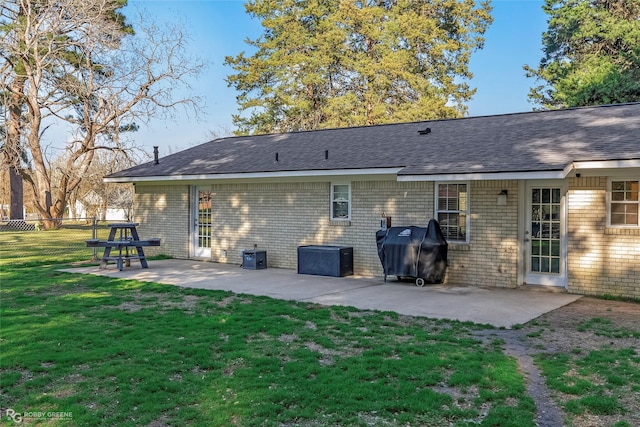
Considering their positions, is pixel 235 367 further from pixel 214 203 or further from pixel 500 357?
pixel 214 203

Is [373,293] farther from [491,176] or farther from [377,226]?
[491,176]

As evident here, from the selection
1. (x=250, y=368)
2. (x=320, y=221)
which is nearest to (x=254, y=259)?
(x=320, y=221)

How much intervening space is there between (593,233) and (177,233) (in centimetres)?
1147

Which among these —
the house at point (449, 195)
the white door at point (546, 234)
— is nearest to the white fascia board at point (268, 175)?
the house at point (449, 195)

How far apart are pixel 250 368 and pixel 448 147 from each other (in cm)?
845

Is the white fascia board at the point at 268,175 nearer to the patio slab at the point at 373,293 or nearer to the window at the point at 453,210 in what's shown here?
the window at the point at 453,210

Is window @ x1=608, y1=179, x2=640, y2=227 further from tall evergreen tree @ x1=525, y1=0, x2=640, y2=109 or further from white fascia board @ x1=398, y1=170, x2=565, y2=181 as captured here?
tall evergreen tree @ x1=525, y1=0, x2=640, y2=109

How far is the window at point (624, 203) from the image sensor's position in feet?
32.0

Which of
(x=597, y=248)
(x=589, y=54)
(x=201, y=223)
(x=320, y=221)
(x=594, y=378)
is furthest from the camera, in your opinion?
(x=589, y=54)

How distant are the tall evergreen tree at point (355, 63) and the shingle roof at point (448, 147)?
13.5m

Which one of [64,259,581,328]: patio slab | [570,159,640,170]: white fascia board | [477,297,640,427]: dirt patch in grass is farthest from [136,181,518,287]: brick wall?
[477,297,640,427]: dirt patch in grass

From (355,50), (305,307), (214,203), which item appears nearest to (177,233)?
(214,203)

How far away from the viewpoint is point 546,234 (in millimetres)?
10773

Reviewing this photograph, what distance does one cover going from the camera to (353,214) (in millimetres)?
13094
